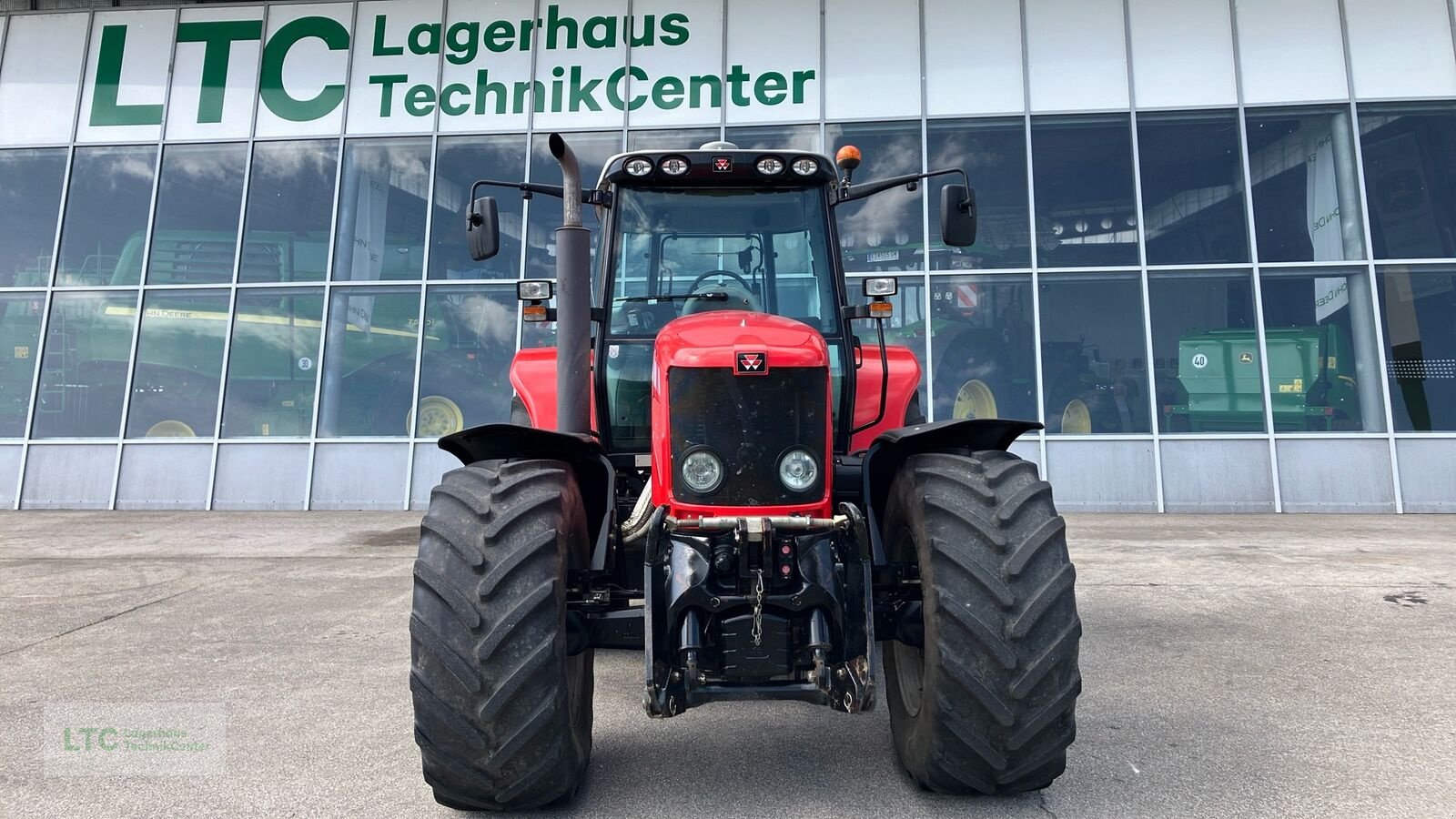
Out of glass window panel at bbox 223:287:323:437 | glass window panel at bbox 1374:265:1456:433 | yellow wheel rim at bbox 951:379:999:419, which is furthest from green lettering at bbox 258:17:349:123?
glass window panel at bbox 1374:265:1456:433

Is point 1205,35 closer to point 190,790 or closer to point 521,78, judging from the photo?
point 521,78

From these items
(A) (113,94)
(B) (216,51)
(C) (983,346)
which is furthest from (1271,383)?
(A) (113,94)

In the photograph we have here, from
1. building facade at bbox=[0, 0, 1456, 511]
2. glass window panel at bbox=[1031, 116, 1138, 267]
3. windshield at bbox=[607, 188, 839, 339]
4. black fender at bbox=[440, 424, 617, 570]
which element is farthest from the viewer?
glass window panel at bbox=[1031, 116, 1138, 267]

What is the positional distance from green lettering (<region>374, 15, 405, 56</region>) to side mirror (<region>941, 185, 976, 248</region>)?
10860 millimetres

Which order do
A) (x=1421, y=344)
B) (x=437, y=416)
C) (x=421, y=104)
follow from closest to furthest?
(x=1421, y=344), (x=437, y=416), (x=421, y=104)

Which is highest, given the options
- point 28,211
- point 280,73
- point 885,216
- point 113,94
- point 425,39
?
point 425,39

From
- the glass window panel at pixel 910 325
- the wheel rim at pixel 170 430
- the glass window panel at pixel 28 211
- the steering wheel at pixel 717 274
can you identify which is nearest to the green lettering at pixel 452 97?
the glass window panel at pixel 28 211

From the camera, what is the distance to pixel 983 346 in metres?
11.2

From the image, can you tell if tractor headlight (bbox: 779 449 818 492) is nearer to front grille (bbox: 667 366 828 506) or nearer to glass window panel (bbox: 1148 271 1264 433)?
front grille (bbox: 667 366 828 506)

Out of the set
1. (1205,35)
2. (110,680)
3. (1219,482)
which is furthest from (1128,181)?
(110,680)

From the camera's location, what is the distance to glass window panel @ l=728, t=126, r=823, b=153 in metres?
11.6

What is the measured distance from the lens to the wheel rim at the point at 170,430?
11633mm

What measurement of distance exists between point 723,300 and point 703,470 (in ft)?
3.49

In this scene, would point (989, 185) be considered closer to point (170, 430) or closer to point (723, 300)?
point (723, 300)
